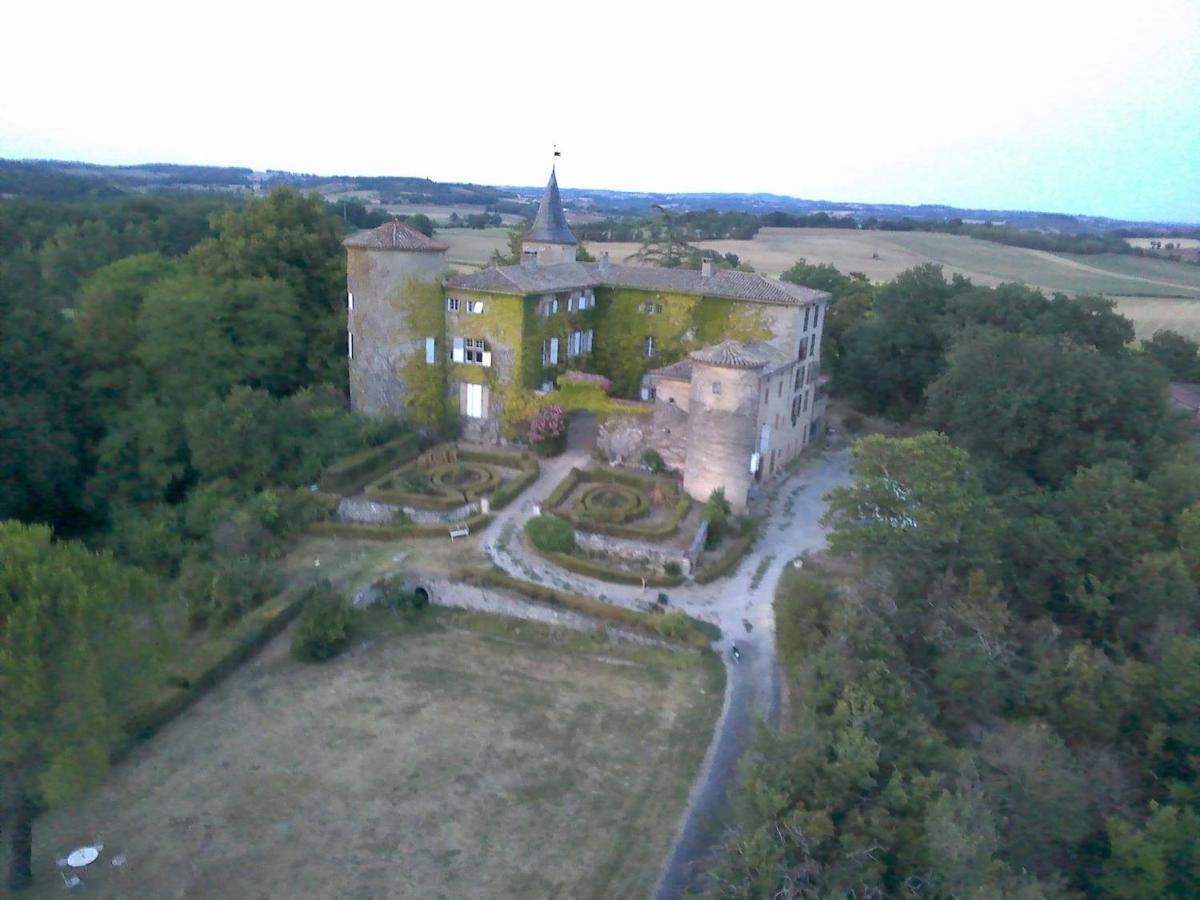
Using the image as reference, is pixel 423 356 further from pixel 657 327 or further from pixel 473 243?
pixel 473 243

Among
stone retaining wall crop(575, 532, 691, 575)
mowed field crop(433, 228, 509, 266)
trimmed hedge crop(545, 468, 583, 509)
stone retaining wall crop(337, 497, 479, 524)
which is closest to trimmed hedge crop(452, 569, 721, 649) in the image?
stone retaining wall crop(575, 532, 691, 575)

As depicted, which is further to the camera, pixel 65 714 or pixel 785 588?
pixel 785 588

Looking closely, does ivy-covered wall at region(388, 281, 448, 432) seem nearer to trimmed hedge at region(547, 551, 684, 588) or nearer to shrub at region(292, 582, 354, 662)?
trimmed hedge at region(547, 551, 684, 588)

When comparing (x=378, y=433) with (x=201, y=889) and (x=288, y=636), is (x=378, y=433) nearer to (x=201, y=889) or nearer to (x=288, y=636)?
(x=288, y=636)

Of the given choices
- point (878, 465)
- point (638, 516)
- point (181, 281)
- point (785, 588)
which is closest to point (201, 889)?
point (785, 588)

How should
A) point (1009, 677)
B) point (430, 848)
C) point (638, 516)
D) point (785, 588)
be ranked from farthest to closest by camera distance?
point (638, 516) < point (785, 588) < point (1009, 677) < point (430, 848)

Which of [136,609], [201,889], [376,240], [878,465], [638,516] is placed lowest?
[201,889]

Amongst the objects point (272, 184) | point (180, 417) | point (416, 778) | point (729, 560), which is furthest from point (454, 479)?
point (272, 184)
